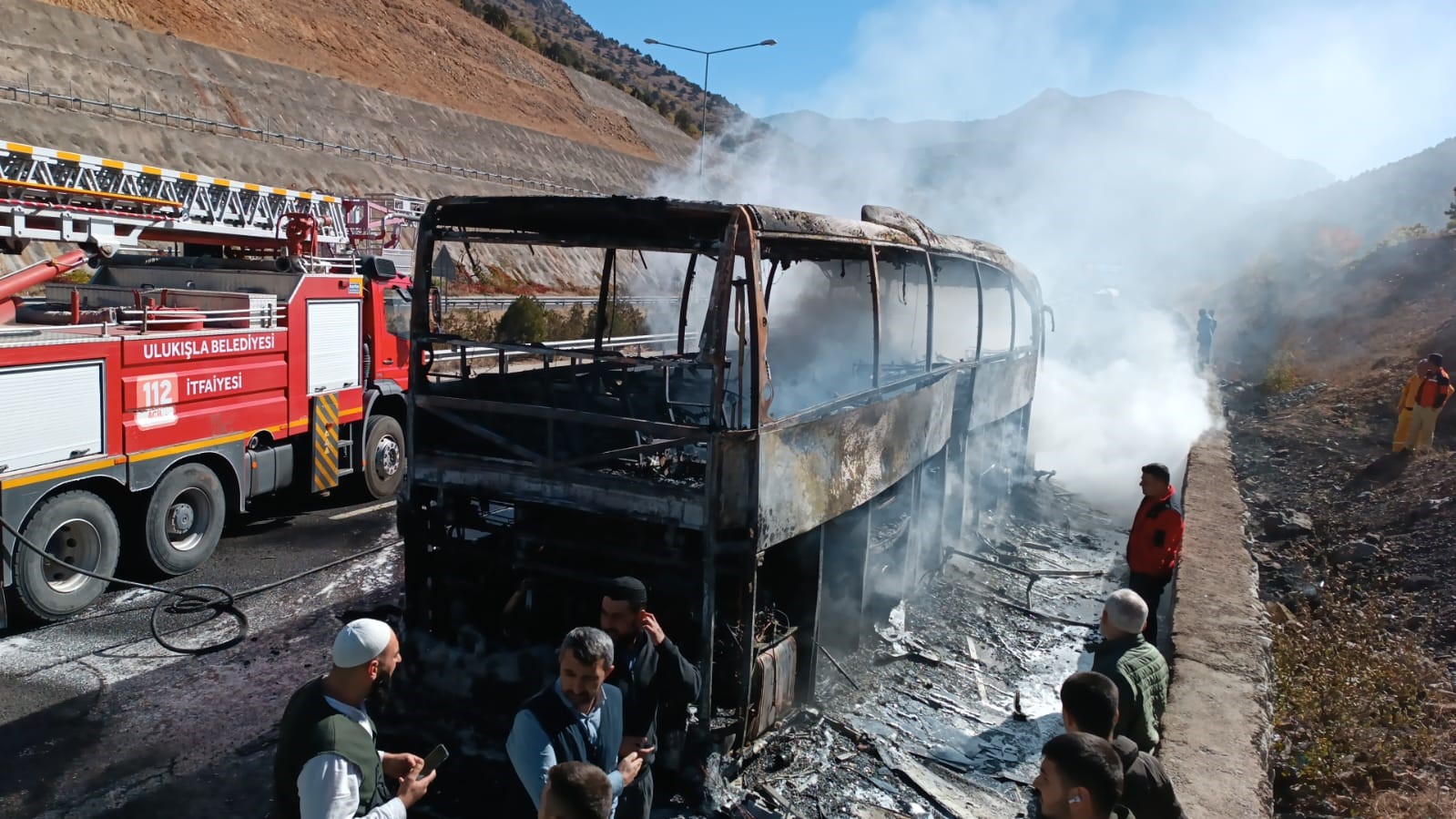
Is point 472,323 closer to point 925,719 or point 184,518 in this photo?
point 184,518

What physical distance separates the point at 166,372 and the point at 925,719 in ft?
21.0

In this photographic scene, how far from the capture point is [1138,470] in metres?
13.9

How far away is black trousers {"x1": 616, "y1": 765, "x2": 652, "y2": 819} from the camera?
3482 mm

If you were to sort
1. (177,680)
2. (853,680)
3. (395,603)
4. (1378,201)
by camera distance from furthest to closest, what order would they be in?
1. (1378,201)
2. (395,603)
3. (853,680)
4. (177,680)

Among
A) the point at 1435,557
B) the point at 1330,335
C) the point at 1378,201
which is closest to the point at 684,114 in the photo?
the point at 1378,201

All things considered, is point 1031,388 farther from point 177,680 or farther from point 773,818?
point 177,680

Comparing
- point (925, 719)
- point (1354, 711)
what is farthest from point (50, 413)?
point (1354, 711)

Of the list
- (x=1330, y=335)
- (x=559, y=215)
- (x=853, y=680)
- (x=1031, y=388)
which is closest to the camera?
(x=559, y=215)

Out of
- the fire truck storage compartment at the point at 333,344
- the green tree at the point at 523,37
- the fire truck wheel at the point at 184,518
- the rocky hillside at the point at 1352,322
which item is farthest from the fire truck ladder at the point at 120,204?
the green tree at the point at 523,37

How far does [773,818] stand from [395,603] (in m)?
3.95

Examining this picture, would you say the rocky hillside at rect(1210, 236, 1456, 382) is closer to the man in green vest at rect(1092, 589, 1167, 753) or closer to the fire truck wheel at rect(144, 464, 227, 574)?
the man in green vest at rect(1092, 589, 1167, 753)

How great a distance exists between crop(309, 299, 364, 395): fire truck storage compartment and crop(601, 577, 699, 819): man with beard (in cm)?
698

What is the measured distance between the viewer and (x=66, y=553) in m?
6.98

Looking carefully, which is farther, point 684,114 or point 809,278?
point 684,114
